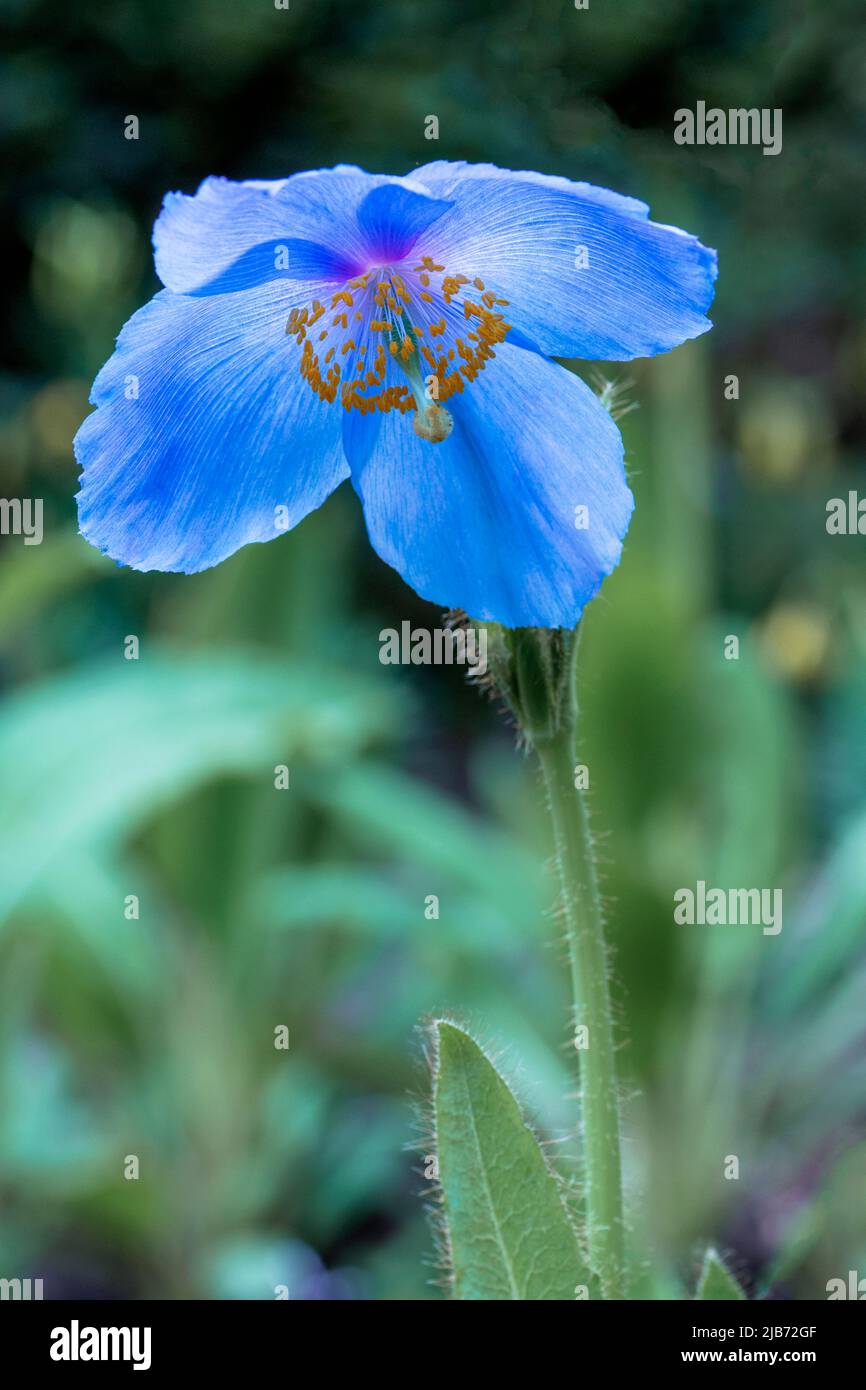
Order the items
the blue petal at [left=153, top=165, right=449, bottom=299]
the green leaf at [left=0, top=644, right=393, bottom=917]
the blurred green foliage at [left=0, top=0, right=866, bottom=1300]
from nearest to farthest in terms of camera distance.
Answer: the blue petal at [left=153, top=165, right=449, bottom=299]
the green leaf at [left=0, top=644, right=393, bottom=917]
the blurred green foliage at [left=0, top=0, right=866, bottom=1300]

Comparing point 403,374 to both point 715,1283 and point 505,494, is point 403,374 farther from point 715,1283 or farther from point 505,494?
point 715,1283

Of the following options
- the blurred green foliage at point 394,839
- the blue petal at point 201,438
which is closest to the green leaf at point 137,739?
the blurred green foliage at point 394,839

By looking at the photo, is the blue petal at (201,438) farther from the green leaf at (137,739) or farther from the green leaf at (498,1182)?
the green leaf at (137,739)

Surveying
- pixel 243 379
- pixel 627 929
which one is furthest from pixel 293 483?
pixel 627 929

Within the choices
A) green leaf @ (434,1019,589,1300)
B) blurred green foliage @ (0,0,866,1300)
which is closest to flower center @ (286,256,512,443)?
green leaf @ (434,1019,589,1300)

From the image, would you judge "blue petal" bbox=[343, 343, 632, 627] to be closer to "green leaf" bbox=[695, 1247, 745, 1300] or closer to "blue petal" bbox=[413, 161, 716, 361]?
"blue petal" bbox=[413, 161, 716, 361]
